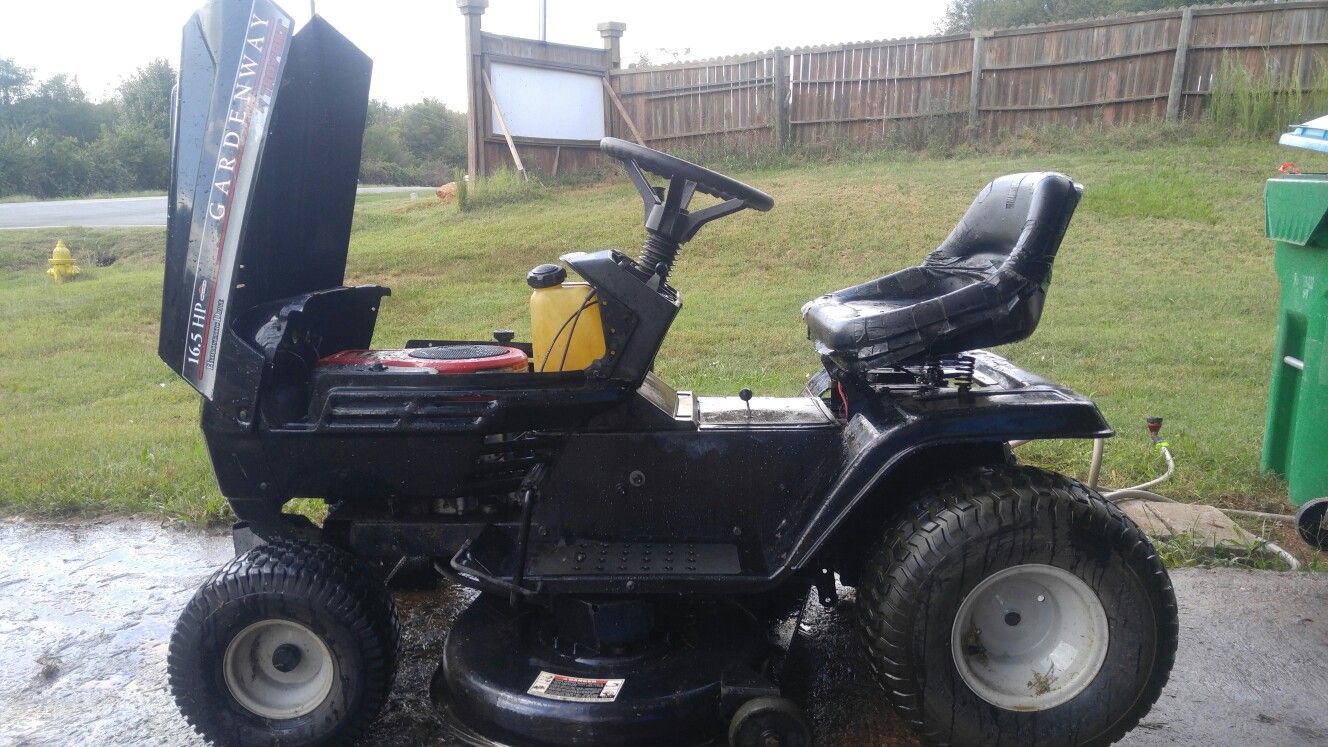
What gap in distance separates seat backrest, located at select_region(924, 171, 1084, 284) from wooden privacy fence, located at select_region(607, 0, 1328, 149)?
11.0 meters

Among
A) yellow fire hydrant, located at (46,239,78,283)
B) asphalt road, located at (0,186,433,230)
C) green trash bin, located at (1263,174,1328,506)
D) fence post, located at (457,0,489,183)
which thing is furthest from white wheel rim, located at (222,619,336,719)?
asphalt road, located at (0,186,433,230)

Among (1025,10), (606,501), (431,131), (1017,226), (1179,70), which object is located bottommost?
(606,501)

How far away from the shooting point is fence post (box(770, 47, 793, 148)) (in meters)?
14.9

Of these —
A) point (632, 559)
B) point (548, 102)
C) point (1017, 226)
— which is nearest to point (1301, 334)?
point (1017, 226)

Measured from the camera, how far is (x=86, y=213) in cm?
1930

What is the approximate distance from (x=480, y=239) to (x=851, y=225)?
423 cm

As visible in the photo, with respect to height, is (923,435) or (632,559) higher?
(923,435)

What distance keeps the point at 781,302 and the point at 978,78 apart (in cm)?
715

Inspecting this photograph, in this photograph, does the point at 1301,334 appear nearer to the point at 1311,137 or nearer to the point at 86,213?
the point at 1311,137

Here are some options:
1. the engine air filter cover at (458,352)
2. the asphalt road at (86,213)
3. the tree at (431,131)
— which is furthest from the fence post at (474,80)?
the tree at (431,131)

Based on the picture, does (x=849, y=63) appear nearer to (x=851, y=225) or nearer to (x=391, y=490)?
(x=851, y=225)

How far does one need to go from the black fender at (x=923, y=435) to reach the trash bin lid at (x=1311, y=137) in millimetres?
2307

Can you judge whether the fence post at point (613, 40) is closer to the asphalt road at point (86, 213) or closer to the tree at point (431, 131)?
the asphalt road at point (86, 213)

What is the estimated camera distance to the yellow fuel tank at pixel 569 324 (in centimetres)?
279
